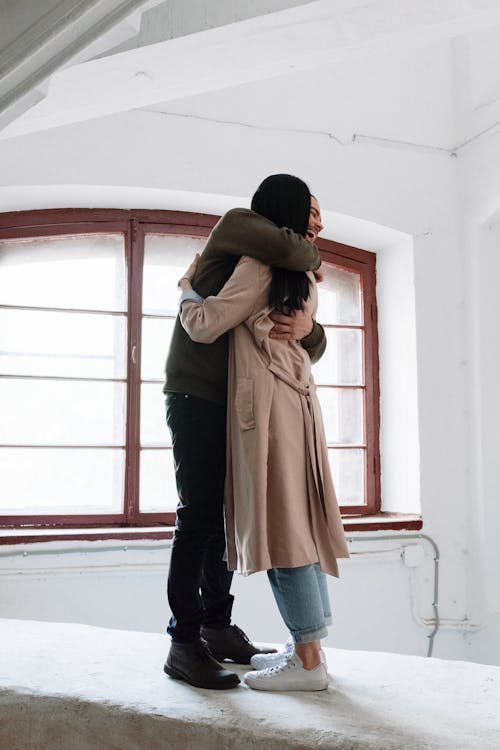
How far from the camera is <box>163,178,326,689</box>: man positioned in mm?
2025

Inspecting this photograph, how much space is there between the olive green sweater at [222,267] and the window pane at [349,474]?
81.5 inches

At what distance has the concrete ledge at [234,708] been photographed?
5.69ft

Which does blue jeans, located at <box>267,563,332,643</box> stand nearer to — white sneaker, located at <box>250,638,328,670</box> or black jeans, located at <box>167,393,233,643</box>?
white sneaker, located at <box>250,638,328,670</box>

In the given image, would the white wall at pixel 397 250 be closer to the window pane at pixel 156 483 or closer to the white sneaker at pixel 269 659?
the window pane at pixel 156 483

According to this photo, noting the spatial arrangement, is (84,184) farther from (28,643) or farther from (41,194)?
(28,643)

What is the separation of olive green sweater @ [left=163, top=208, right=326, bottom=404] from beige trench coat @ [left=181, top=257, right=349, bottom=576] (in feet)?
0.17

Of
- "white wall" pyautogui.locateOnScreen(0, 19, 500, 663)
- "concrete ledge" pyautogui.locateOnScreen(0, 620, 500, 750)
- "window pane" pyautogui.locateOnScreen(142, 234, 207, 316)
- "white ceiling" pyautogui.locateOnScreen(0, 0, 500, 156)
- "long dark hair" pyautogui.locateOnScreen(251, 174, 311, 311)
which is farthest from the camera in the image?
"window pane" pyautogui.locateOnScreen(142, 234, 207, 316)

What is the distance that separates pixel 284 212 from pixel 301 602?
1.01 meters

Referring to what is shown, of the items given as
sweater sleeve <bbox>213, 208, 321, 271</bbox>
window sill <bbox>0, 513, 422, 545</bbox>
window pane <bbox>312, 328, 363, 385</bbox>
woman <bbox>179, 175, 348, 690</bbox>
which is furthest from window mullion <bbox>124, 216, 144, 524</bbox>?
sweater sleeve <bbox>213, 208, 321, 271</bbox>

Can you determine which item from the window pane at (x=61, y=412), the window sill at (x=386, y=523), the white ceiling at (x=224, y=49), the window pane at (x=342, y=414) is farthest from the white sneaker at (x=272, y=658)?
the window pane at (x=342, y=414)

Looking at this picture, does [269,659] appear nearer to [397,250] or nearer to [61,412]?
[61,412]

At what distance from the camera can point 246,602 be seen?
3.65 meters

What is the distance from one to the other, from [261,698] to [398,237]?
110 inches

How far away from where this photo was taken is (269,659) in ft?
7.13
